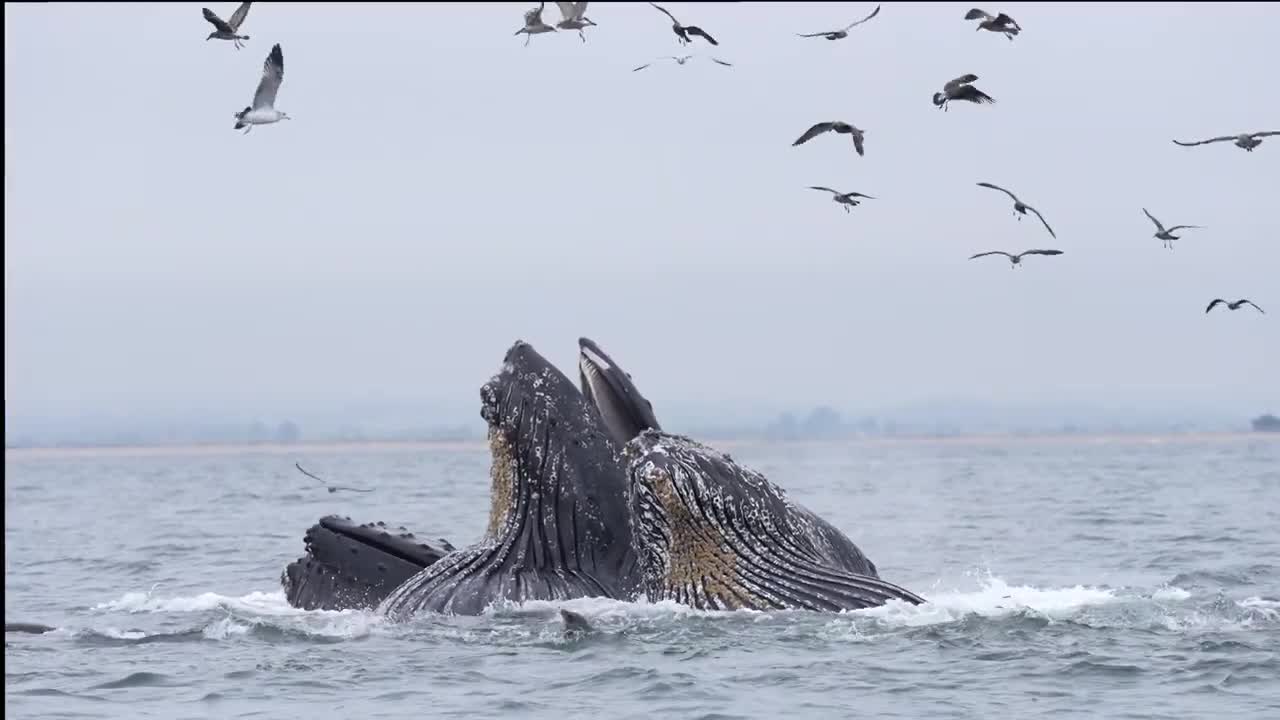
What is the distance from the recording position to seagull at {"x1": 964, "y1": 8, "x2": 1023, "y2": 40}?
48.2ft

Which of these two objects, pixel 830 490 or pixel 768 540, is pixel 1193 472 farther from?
pixel 768 540

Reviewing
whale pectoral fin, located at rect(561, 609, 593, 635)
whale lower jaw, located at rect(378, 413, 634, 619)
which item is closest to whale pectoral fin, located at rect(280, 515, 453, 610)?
whale lower jaw, located at rect(378, 413, 634, 619)

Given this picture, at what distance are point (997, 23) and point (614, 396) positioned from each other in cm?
440

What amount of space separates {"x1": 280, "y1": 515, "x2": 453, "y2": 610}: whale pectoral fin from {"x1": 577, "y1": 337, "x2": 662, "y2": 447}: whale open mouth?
5.55ft

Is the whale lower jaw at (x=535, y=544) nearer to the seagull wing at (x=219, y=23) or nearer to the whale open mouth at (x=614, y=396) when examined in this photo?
the whale open mouth at (x=614, y=396)

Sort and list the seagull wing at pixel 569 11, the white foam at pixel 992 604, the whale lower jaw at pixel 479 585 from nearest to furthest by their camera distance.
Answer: the white foam at pixel 992 604
the whale lower jaw at pixel 479 585
the seagull wing at pixel 569 11

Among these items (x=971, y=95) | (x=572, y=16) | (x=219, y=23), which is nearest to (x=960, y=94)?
(x=971, y=95)

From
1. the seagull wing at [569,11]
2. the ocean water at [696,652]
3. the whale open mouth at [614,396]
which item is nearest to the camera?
the ocean water at [696,652]

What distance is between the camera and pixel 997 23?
1474 cm

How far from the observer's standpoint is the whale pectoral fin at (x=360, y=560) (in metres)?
13.5

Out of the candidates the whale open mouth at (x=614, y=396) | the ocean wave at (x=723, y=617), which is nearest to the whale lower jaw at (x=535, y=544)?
the ocean wave at (x=723, y=617)

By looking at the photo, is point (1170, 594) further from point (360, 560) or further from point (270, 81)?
point (270, 81)

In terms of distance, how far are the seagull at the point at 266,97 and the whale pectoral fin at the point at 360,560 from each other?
284 cm

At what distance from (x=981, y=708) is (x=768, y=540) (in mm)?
2190
